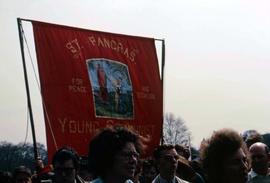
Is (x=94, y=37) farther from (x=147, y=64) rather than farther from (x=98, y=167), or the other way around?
(x=98, y=167)

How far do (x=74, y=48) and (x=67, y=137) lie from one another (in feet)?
5.68

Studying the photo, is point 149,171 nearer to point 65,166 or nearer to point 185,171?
point 185,171

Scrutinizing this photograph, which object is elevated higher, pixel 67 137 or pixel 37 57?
pixel 37 57

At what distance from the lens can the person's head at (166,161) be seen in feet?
24.7

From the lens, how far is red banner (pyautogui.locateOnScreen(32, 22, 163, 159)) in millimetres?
11352

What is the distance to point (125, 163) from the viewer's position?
445 centimetres

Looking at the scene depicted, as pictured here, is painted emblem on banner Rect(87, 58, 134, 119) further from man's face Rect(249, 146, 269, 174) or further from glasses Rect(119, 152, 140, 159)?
glasses Rect(119, 152, 140, 159)

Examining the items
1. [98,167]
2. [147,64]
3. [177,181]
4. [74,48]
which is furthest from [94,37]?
[98,167]

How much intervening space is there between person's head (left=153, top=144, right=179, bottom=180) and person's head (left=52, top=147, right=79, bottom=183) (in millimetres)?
1838

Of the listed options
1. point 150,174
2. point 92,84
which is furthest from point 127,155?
point 92,84

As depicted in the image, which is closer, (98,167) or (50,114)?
(98,167)

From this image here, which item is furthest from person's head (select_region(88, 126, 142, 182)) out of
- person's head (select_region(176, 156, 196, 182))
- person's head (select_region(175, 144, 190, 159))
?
person's head (select_region(175, 144, 190, 159))

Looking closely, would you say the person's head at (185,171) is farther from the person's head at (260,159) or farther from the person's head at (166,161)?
the person's head at (260,159)

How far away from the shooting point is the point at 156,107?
44.7ft
